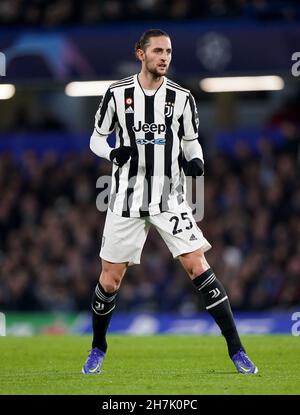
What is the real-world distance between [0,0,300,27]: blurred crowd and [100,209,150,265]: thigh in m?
9.88

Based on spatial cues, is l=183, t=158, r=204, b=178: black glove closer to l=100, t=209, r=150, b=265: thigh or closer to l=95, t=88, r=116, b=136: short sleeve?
l=100, t=209, r=150, b=265: thigh

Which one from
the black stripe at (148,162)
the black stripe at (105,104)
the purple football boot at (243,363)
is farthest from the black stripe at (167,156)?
the purple football boot at (243,363)

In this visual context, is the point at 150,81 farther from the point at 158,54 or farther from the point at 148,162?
the point at 148,162

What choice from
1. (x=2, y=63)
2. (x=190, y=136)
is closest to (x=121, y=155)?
(x=190, y=136)

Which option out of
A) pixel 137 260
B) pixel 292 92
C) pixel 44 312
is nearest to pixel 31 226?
pixel 44 312

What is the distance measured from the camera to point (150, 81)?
321 inches

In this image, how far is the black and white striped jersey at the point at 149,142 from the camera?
8.08 meters

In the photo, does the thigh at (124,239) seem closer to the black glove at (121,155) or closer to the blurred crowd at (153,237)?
the black glove at (121,155)

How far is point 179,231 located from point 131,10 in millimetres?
10785

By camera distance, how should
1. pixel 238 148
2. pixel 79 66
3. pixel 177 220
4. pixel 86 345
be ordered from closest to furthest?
pixel 177 220 < pixel 86 345 < pixel 79 66 < pixel 238 148

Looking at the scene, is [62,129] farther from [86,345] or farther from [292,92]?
[86,345]

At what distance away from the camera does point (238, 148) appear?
19.2 metres

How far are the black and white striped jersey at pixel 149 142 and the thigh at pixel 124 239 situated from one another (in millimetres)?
70

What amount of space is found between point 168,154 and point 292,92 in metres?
14.9
